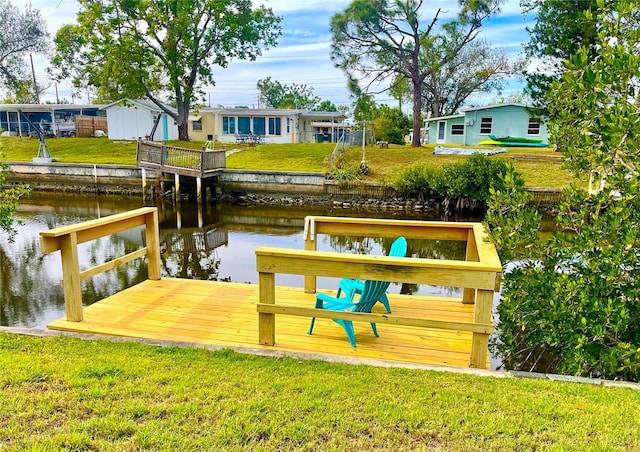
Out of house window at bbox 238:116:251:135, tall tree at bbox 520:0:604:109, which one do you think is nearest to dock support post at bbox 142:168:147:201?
house window at bbox 238:116:251:135

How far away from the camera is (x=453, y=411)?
2471 millimetres

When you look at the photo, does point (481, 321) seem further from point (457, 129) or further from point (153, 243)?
point (457, 129)

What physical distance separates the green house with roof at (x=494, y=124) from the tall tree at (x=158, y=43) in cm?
1283

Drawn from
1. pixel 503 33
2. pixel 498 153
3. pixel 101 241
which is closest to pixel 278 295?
pixel 101 241

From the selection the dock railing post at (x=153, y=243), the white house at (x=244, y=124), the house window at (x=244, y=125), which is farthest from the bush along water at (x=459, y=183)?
the house window at (x=244, y=125)

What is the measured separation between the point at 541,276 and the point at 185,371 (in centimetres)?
273

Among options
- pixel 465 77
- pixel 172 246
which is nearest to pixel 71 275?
pixel 172 246

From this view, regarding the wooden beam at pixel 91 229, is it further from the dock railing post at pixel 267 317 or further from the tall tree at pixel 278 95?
the tall tree at pixel 278 95

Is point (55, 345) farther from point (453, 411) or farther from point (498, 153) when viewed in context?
point (498, 153)

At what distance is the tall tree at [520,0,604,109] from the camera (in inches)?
565

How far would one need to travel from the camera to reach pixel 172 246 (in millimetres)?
11039

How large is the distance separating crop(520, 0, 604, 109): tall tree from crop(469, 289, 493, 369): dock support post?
43.2ft

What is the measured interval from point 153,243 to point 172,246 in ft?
19.6

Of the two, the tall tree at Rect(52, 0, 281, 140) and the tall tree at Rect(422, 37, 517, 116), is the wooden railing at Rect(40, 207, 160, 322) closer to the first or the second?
the tall tree at Rect(52, 0, 281, 140)
